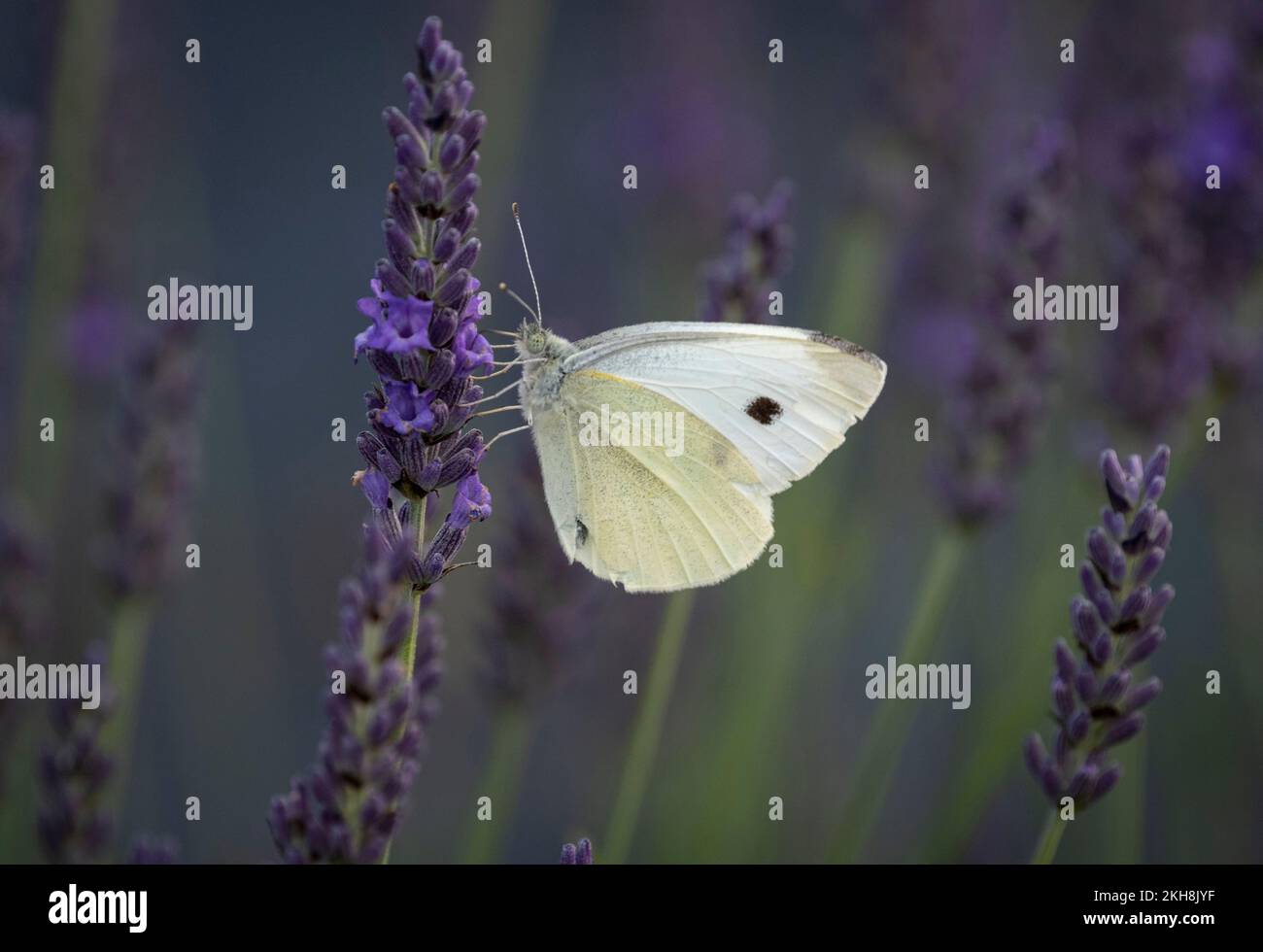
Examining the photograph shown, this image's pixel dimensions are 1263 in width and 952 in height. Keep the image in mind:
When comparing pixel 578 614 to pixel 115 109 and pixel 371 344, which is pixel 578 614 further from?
pixel 115 109

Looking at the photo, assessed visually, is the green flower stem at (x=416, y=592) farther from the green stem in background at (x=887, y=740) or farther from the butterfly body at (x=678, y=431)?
the green stem in background at (x=887, y=740)

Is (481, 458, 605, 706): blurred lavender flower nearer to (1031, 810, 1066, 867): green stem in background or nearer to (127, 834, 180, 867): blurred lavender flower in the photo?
(127, 834, 180, 867): blurred lavender flower

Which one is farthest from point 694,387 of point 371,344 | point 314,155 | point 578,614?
point 314,155

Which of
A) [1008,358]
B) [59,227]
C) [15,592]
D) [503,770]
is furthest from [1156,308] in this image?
[59,227]

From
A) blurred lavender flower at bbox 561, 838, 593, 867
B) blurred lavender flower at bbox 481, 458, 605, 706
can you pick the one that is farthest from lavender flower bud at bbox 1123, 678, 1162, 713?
blurred lavender flower at bbox 481, 458, 605, 706

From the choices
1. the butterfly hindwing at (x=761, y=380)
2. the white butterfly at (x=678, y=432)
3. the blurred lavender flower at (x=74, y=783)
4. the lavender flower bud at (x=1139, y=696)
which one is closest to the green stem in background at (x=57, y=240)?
the blurred lavender flower at (x=74, y=783)

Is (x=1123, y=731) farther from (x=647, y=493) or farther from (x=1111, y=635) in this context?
(x=647, y=493)

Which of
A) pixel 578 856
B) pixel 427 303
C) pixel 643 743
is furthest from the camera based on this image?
pixel 643 743
